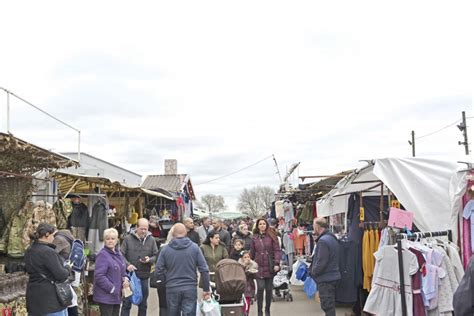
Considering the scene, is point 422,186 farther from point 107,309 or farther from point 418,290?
point 107,309

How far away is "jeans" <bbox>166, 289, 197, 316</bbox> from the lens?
689 centimetres

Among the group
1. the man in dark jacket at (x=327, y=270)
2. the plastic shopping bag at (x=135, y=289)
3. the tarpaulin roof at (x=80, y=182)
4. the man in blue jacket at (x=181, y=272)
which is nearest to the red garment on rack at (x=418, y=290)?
the man in dark jacket at (x=327, y=270)

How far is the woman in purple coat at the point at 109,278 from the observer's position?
22.4ft

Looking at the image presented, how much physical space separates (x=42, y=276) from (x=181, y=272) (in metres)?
1.91

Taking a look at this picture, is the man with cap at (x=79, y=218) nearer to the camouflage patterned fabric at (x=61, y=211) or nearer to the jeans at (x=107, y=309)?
the camouflage patterned fabric at (x=61, y=211)

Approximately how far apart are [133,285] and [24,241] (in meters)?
1.73

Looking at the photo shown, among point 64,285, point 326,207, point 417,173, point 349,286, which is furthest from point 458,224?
point 326,207

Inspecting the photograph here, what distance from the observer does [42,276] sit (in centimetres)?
556

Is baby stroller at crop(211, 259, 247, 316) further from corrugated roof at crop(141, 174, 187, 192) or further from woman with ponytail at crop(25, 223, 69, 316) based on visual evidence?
corrugated roof at crop(141, 174, 187, 192)

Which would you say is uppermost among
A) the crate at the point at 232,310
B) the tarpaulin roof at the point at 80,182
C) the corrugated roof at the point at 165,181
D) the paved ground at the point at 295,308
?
the corrugated roof at the point at 165,181

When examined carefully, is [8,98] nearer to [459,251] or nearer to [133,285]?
[133,285]

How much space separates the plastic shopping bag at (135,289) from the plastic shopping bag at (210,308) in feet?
4.18

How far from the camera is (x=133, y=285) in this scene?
7.85 metres

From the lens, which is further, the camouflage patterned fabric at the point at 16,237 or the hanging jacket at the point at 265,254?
the hanging jacket at the point at 265,254
